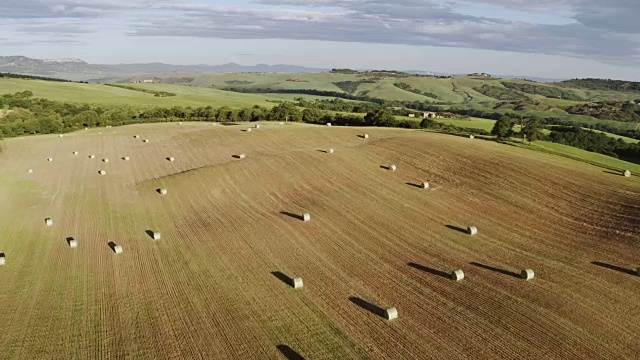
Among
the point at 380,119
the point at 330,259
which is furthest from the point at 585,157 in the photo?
the point at 330,259

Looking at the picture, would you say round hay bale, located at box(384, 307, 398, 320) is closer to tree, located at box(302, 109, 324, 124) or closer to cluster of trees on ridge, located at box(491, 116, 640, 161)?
cluster of trees on ridge, located at box(491, 116, 640, 161)

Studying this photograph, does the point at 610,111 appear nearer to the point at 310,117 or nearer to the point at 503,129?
the point at 310,117

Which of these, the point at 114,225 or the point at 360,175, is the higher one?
the point at 360,175

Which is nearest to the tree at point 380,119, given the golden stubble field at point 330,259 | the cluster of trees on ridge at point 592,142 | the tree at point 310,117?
the tree at point 310,117

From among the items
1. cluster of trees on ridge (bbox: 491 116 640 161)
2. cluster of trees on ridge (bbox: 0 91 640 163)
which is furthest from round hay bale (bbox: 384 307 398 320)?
cluster of trees on ridge (bbox: 0 91 640 163)

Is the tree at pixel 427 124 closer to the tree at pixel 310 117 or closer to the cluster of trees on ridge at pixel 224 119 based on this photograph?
the cluster of trees on ridge at pixel 224 119

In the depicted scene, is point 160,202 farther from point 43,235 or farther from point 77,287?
point 77,287

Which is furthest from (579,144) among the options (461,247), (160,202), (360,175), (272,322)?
(272,322)
